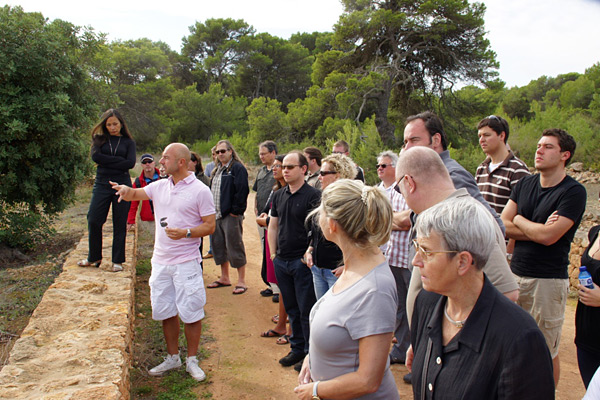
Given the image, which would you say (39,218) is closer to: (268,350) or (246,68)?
(268,350)

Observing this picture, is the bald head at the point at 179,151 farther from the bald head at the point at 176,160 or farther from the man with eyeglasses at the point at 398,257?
the man with eyeglasses at the point at 398,257

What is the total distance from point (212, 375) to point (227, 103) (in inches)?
1194

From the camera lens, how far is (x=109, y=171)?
5.10 m

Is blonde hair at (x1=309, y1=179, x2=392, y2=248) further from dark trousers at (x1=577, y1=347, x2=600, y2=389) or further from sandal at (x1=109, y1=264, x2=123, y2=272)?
sandal at (x1=109, y1=264, x2=123, y2=272)

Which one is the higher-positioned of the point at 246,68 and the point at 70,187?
the point at 246,68

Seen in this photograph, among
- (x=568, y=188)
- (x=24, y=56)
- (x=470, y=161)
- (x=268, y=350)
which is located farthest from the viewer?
(x=470, y=161)

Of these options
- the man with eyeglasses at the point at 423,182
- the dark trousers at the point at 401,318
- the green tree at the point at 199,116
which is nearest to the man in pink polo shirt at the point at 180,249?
the dark trousers at the point at 401,318

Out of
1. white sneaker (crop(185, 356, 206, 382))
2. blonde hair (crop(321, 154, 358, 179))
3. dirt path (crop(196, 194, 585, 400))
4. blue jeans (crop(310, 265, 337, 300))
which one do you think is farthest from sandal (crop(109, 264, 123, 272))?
blonde hair (crop(321, 154, 358, 179))

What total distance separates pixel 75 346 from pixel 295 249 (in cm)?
202

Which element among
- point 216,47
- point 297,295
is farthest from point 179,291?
point 216,47

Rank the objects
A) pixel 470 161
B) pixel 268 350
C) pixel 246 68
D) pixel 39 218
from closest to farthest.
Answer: pixel 268 350
pixel 39 218
pixel 470 161
pixel 246 68

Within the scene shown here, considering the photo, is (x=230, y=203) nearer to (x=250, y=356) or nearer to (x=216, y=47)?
(x=250, y=356)

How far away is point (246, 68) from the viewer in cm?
3559

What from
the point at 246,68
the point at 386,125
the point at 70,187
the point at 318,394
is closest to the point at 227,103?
the point at 246,68
